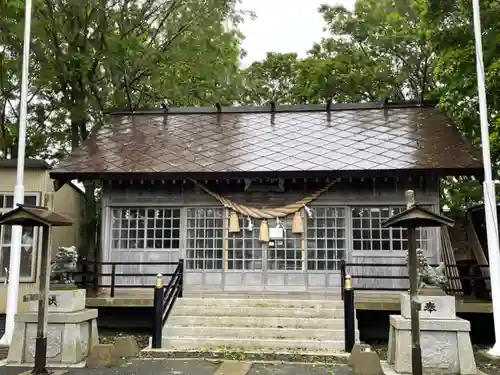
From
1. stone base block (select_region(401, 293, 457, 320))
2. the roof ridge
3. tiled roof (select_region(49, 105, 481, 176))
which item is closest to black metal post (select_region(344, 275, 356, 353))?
stone base block (select_region(401, 293, 457, 320))

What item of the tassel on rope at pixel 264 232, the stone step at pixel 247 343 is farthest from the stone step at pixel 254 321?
the tassel on rope at pixel 264 232

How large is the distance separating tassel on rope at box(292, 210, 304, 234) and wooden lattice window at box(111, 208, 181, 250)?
2858 millimetres

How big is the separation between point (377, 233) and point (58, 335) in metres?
7.36

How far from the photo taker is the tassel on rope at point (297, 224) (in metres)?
12.0

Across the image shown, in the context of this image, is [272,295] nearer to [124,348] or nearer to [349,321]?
[349,321]

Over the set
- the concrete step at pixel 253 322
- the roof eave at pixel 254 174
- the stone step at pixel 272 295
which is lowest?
the concrete step at pixel 253 322

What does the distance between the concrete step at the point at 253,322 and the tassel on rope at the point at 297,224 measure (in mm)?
2740

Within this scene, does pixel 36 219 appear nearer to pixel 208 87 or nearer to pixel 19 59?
pixel 19 59

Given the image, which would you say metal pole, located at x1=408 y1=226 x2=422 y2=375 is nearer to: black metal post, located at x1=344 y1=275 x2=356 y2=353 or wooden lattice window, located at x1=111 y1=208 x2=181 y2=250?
black metal post, located at x1=344 y1=275 x2=356 y2=353

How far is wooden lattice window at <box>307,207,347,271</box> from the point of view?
1195 cm

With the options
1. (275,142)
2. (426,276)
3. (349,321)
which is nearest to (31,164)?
(275,142)

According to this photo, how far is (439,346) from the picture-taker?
Result: 7582 mm

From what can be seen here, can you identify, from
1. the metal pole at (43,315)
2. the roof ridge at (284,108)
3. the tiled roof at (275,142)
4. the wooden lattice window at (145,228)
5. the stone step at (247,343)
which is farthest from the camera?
the roof ridge at (284,108)

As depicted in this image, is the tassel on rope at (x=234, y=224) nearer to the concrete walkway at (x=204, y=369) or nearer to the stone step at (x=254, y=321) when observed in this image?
the stone step at (x=254, y=321)
